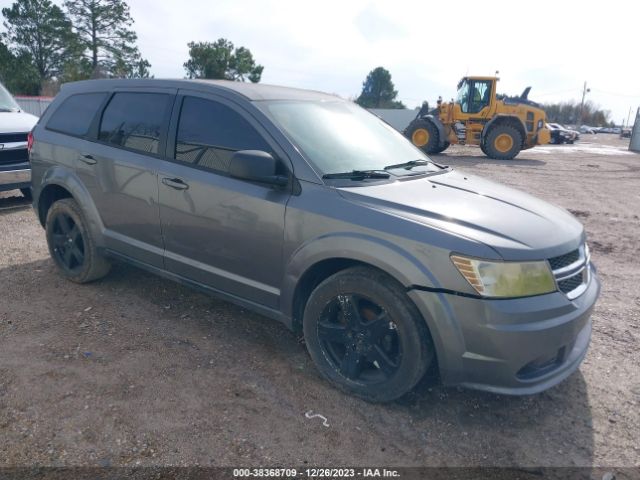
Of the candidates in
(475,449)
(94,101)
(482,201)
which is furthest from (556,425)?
(94,101)

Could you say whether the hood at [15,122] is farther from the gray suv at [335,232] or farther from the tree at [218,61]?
the tree at [218,61]

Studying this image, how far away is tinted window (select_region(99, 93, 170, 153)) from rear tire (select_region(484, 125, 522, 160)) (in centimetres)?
1635

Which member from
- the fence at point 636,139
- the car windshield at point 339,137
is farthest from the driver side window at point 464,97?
the fence at point 636,139

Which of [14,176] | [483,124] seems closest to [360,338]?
[14,176]

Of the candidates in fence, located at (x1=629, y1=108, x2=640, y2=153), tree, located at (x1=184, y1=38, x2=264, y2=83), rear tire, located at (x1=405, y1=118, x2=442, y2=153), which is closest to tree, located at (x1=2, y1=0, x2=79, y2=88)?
tree, located at (x1=184, y1=38, x2=264, y2=83)

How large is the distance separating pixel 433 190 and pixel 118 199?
2.47m

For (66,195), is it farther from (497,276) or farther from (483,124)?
(483,124)

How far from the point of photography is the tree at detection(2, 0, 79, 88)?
132 ft

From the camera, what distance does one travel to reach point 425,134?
18.9m

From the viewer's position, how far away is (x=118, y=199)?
4.11 metres

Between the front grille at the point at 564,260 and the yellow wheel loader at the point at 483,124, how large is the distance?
15.7 meters

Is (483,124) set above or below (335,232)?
above

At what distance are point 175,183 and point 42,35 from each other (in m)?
45.5

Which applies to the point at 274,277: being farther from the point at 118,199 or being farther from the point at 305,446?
the point at 118,199
